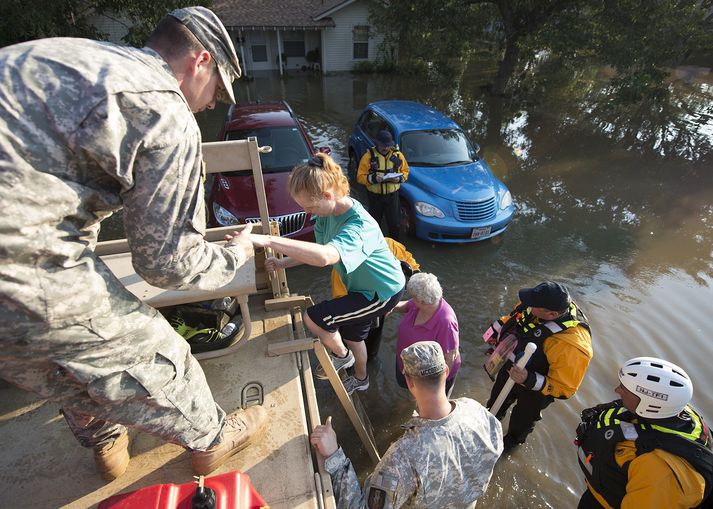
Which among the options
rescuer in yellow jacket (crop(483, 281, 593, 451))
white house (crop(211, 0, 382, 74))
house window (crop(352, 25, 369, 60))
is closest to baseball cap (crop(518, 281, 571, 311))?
rescuer in yellow jacket (crop(483, 281, 593, 451))

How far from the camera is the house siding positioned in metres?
20.8

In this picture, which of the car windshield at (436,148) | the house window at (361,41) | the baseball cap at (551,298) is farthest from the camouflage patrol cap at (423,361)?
the house window at (361,41)

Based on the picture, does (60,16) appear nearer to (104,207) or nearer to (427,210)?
(427,210)

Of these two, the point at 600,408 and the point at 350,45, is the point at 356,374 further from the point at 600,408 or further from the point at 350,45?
the point at 350,45

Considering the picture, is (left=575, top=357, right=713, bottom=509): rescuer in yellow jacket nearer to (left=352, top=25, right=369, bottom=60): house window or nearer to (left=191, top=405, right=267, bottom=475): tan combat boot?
(left=191, top=405, right=267, bottom=475): tan combat boot

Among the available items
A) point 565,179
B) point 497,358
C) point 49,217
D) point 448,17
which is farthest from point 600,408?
point 448,17

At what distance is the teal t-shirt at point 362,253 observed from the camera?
2.39 metres

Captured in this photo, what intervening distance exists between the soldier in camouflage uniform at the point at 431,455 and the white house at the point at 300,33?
2213 centimetres

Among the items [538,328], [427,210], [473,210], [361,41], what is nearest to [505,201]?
[473,210]

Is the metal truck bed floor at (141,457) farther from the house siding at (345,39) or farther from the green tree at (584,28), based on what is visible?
the house siding at (345,39)

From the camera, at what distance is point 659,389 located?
6.75ft

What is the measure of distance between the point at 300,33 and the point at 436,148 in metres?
18.9

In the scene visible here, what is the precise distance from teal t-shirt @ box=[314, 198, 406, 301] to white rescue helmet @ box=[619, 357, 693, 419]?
1546 mm

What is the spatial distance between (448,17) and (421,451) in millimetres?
14996
